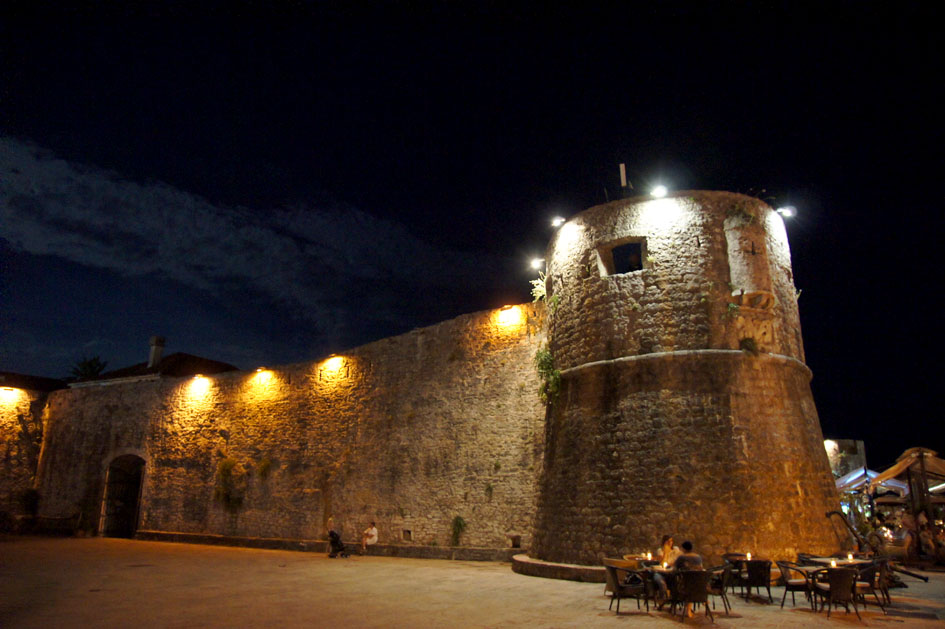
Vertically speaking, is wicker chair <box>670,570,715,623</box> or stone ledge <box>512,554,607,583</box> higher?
wicker chair <box>670,570,715,623</box>

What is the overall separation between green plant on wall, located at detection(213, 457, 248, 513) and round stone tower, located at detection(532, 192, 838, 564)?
468 inches

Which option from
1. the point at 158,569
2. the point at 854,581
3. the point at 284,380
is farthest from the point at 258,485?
the point at 854,581

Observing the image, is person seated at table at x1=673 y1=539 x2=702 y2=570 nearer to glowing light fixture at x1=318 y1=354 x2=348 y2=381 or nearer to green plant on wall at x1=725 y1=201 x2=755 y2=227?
green plant on wall at x1=725 y1=201 x2=755 y2=227

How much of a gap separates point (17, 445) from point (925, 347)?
170ft

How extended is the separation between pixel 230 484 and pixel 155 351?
8.53 m

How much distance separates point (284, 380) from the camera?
66.2ft

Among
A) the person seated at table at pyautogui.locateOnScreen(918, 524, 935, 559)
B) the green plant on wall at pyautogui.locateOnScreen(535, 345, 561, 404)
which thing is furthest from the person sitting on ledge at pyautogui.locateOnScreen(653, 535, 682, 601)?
the person seated at table at pyautogui.locateOnScreen(918, 524, 935, 559)

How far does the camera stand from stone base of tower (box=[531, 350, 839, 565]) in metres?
10.0

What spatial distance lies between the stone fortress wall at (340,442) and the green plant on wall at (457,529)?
5.5 inches

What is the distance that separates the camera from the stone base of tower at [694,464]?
1002 centimetres

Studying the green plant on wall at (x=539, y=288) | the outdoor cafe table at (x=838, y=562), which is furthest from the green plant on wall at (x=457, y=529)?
the outdoor cafe table at (x=838, y=562)

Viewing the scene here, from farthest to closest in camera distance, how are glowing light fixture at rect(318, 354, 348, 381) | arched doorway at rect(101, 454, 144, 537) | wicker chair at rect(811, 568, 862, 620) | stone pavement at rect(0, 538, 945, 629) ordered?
arched doorway at rect(101, 454, 144, 537), glowing light fixture at rect(318, 354, 348, 381), wicker chair at rect(811, 568, 862, 620), stone pavement at rect(0, 538, 945, 629)

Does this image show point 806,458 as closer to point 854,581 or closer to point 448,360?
point 854,581

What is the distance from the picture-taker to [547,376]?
13391mm
